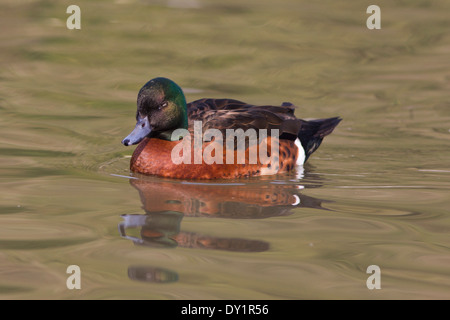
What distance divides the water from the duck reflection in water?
0.02m

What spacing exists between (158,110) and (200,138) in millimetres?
463

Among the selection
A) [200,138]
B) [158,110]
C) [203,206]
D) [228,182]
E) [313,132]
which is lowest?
[203,206]

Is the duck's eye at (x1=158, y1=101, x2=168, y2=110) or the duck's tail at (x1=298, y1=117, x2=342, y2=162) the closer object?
the duck's eye at (x1=158, y1=101, x2=168, y2=110)

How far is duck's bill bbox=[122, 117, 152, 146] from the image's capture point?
6926 millimetres

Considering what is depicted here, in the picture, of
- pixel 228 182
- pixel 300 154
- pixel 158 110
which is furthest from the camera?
pixel 300 154

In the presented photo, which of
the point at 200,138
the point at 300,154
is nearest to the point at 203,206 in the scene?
the point at 200,138

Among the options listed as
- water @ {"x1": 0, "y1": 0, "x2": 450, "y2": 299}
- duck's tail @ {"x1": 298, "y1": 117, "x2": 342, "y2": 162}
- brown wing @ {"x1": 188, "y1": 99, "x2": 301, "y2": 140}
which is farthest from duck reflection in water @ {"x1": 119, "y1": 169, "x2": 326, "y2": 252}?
duck's tail @ {"x1": 298, "y1": 117, "x2": 342, "y2": 162}

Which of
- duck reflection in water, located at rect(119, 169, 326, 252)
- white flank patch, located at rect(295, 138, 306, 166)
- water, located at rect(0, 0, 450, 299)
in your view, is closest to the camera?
water, located at rect(0, 0, 450, 299)

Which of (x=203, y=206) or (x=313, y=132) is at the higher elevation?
(x=313, y=132)

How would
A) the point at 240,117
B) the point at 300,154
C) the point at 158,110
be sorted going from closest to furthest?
the point at 158,110
the point at 240,117
the point at 300,154

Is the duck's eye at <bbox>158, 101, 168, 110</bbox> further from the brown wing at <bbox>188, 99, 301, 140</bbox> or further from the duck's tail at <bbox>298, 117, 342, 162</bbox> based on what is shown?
the duck's tail at <bbox>298, 117, 342, 162</bbox>

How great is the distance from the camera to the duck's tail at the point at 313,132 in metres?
8.17

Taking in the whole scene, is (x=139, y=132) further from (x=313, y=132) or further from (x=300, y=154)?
(x=313, y=132)

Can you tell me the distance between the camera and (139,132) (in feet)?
23.0
